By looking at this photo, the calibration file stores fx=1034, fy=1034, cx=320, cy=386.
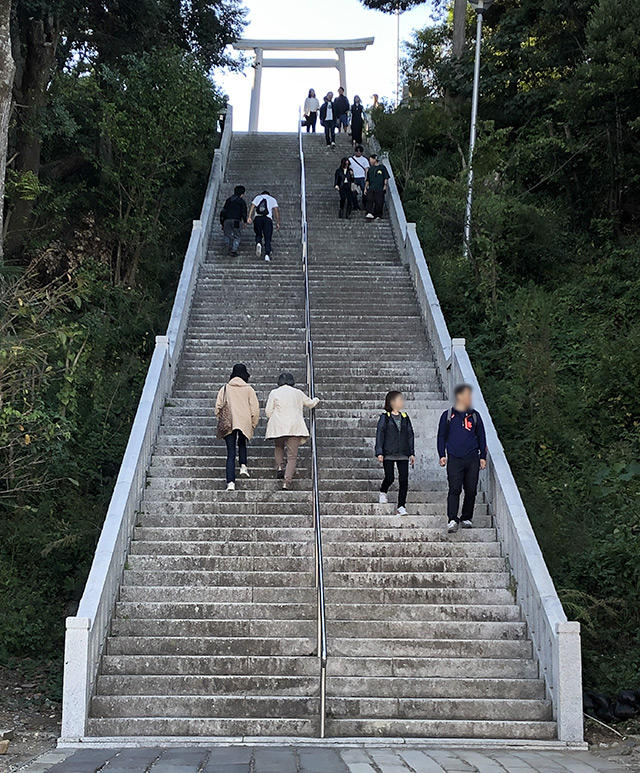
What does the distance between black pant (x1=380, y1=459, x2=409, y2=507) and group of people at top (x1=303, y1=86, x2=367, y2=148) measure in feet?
54.9

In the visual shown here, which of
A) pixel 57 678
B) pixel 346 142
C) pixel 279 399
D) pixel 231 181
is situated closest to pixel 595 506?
pixel 279 399

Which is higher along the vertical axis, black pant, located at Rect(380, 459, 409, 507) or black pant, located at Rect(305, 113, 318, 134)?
black pant, located at Rect(305, 113, 318, 134)

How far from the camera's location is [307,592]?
998 centimetres

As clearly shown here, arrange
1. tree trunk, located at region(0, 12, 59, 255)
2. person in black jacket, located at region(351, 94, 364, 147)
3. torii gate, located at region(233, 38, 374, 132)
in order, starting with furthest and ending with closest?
1. torii gate, located at region(233, 38, 374, 132)
2. person in black jacket, located at region(351, 94, 364, 147)
3. tree trunk, located at region(0, 12, 59, 255)

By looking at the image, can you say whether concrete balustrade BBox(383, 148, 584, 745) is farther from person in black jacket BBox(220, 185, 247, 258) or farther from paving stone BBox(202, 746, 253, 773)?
person in black jacket BBox(220, 185, 247, 258)

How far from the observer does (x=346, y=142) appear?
1084 inches

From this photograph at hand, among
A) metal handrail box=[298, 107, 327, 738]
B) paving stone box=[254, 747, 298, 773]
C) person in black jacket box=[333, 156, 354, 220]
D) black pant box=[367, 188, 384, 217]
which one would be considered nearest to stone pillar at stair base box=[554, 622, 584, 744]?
metal handrail box=[298, 107, 327, 738]

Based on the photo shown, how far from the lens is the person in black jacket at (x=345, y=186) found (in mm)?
21531

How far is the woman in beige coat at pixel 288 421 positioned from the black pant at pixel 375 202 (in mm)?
10340

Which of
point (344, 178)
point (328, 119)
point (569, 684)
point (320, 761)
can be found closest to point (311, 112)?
point (328, 119)

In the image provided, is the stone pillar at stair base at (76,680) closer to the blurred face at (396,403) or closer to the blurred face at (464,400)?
the blurred face at (396,403)

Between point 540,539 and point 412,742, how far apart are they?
4.13 meters

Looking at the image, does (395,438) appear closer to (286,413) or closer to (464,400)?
(464,400)

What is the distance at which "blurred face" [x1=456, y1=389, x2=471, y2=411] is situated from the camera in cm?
1074
